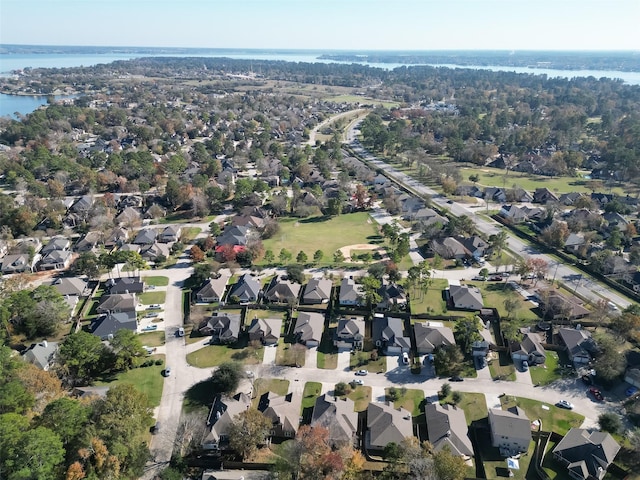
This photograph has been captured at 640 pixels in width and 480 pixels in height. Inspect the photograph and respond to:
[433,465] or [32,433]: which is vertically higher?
[32,433]

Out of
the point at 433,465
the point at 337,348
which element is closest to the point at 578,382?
the point at 433,465

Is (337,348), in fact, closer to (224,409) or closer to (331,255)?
(224,409)

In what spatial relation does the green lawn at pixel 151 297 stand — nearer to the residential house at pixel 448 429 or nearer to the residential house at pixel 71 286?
the residential house at pixel 71 286

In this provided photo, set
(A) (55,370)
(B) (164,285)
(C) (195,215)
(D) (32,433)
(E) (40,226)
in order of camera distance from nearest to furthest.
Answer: (D) (32,433)
(A) (55,370)
(B) (164,285)
(E) (40,226)
(C) (195,215)

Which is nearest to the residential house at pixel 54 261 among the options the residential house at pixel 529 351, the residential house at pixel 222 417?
the residential house at pixel 222 417

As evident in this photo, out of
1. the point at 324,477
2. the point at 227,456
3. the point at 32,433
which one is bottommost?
the point at 227,456

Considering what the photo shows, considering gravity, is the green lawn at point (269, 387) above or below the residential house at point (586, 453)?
below

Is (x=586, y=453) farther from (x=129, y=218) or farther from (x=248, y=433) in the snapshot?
(x=129, y=218)
